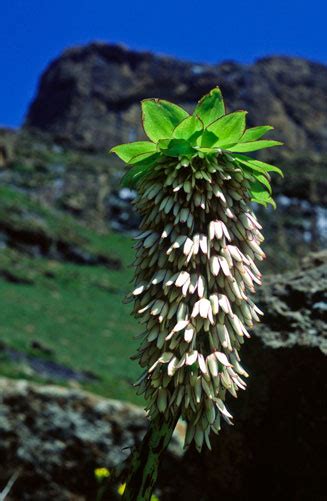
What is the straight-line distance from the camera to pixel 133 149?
3.03 meters

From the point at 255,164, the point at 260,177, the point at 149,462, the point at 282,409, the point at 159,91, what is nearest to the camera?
the point at 149,462

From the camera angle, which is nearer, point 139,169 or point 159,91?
point 139,169

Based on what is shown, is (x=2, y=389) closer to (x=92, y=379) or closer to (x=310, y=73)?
(x=92, y=379)

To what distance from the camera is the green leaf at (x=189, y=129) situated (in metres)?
2.80

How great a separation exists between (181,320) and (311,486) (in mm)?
2309

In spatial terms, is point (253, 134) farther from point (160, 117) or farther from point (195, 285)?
point (195, 285)

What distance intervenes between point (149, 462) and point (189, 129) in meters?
1.54

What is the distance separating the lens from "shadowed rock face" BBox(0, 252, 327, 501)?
14.5 feet

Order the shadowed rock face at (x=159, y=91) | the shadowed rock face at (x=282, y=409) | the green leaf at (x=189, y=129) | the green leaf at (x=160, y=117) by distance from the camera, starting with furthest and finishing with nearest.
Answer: the shadowed rock face at (x=159, y=91) → the shadowed rock face at (x=282, y=409) → the green leaf at (x=160, y=117) → the green leaf at (x=189, y=129)

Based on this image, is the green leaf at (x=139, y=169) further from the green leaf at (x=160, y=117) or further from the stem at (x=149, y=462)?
the stem at (x=149, y=462)

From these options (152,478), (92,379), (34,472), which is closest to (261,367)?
(152,478)

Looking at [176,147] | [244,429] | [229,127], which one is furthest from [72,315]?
[229,127]

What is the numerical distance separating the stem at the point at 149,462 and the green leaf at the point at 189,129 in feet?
4.24

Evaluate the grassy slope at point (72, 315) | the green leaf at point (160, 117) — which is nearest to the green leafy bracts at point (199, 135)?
the green leaf at point (160, 117)
